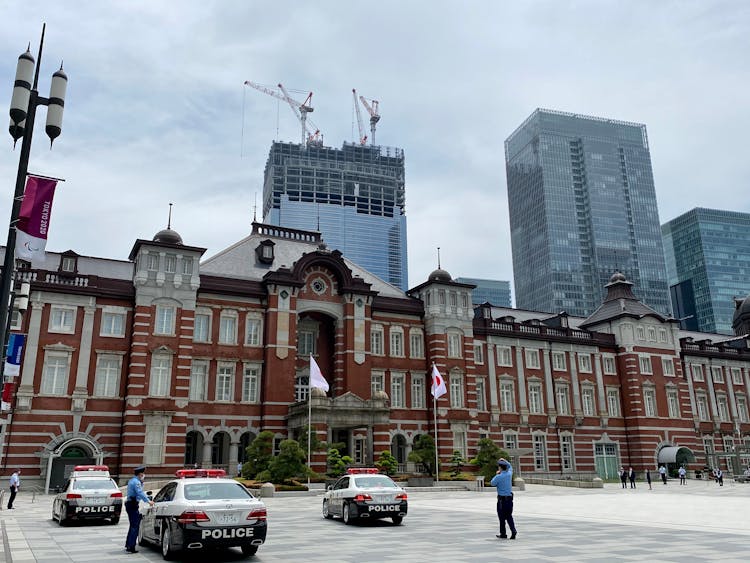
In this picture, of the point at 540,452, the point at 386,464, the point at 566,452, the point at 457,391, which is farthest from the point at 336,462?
the point at 566,452

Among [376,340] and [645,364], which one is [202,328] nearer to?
[376,340]

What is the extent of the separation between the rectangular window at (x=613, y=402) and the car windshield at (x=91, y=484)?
163ft

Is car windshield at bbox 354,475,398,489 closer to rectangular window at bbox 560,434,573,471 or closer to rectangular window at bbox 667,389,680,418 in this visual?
rectangular window at bbox 560,434,573,471

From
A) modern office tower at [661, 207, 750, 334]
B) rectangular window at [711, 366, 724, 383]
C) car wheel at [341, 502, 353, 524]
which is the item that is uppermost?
modern office tower at [661, 207, 750, 334]

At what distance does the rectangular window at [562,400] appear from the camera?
2277 inches

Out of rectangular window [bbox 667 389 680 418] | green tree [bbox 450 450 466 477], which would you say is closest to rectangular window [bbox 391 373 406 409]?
green tree [bbox 450 450 466 477]

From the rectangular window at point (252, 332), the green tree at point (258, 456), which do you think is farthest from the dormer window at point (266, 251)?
the green tree at point (258, 456)

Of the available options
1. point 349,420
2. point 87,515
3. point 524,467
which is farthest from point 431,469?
point 87,515

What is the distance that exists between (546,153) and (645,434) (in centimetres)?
12412

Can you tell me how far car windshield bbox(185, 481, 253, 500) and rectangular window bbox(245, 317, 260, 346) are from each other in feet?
104

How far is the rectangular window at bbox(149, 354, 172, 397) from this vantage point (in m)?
41.0

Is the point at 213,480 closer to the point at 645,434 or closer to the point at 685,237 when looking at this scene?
the point at 645,434

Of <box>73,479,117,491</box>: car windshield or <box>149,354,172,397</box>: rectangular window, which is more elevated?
<box>149,354,172,397</box>: rectangular window

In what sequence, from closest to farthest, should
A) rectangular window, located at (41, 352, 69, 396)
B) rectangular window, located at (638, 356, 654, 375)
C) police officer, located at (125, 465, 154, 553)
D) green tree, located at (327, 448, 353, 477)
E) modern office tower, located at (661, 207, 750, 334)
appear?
police officer, located at (125, 465, 154, 553) < rectangular window, located at (41, 352, 69, 396) < green tree, located at (327, 448, 353, 477) < rectangular window, located at (638, 356, 654, 375) < modern office tower, located at (661, 207, 750, 334)
